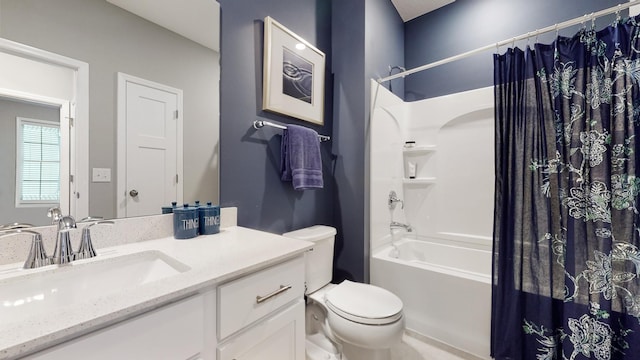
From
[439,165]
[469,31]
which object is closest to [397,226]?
[439,165]

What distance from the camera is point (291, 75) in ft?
5.44

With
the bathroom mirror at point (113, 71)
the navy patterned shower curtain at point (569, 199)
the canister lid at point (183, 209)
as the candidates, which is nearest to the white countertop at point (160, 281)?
the canister lid at point (183, 209)

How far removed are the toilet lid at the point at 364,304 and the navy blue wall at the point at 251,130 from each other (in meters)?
0.53

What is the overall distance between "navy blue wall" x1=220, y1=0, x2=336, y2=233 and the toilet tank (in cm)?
14

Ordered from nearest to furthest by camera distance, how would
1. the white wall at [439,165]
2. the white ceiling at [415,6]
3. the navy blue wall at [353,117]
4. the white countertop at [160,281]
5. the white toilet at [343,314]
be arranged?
the white countertop at [160,281] → the white toilet at [343,314] → the navy blue wall at [353,117] → the white wall at [439,165] → the white ceiling at [415,6]

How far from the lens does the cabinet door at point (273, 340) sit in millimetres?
764

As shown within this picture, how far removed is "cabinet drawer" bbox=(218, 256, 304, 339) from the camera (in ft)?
2.41

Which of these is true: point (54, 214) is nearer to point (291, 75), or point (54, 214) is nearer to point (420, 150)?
point (291, 75)

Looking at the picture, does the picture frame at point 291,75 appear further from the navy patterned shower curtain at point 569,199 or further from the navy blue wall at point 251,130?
the navy patterned shower curtain at point 569,199

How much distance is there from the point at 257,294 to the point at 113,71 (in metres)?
1.03

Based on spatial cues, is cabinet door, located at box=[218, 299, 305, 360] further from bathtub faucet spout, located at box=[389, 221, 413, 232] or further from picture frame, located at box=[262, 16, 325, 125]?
bathtub faucet spout, located at box=[389, 221, 413, 232]

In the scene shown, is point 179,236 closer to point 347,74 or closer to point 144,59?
point 144,59

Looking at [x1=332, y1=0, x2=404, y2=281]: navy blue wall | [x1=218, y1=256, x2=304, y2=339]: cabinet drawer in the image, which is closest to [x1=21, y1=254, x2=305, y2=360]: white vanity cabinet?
[x1=218, y1=256, x2=304, y2=339]: cabinet drawer

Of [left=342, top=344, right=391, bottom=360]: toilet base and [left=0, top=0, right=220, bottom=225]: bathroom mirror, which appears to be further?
[left=342, top=344, right=391, bottom=360]: toilet base
